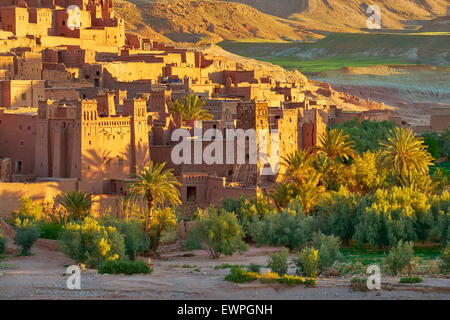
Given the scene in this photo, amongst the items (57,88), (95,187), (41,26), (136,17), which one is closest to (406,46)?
(136,17)

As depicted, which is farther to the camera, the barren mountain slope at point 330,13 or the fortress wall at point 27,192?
the barren mountain slope at point 330,13

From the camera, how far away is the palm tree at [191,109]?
53.4 meters

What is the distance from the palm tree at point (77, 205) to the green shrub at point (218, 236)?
363cm

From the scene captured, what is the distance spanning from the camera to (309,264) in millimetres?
36688

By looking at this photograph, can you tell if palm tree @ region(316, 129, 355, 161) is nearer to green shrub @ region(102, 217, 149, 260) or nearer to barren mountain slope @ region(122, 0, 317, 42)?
green shrub @ region(102, 217, 149, 260)

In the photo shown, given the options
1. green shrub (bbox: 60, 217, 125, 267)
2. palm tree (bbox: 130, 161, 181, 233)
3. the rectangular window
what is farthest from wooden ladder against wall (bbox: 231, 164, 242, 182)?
green shrub (bbox: 60, 217, 125, 267)

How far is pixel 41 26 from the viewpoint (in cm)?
6625

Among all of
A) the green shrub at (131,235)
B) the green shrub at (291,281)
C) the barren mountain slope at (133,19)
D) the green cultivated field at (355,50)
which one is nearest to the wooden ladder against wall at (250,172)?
the green shrub at (131,235)

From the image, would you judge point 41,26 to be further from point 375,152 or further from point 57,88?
point 375,152

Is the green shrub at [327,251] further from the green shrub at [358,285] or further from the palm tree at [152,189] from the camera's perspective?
the palm tree at [152,189]

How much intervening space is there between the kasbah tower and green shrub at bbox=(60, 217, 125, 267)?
5425 mm

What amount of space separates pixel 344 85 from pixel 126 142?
5694 centimetres

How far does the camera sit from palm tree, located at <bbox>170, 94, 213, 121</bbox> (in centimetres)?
5338

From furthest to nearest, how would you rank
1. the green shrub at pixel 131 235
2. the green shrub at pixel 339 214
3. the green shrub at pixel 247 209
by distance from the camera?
the green shrub at pixel 339 214 → the green shrub at pixel 247 209 → the green shrub at pixel 131 235
